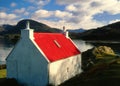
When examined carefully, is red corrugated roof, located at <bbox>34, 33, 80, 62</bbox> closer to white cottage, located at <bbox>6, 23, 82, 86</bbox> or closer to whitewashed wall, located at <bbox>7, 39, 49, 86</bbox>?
white cottage, located at <bbox>6, 23, 82, 86</bbox>

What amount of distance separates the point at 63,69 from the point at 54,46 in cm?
358

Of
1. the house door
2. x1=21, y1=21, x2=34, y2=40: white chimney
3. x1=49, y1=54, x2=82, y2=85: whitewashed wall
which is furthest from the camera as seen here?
the house door

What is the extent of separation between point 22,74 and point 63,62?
6.12 metres

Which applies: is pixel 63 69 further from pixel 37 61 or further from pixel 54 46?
pixel 37 61

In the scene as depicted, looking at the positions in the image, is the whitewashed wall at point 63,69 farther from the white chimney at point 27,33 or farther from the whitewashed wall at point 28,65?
the white chimney at point 27,33

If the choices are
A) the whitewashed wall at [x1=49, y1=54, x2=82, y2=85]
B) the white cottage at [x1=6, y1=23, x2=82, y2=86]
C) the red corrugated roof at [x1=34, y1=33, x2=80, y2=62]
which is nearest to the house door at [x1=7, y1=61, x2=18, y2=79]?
the white cottage at [x1=6, y1=23, x2=82, y2=86]

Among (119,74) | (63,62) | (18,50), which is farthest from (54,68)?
(119,74)

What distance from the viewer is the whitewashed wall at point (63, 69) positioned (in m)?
31.6

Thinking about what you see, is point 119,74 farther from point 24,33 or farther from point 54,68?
point 24,33

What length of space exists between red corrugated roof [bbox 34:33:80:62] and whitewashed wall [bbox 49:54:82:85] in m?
0.75

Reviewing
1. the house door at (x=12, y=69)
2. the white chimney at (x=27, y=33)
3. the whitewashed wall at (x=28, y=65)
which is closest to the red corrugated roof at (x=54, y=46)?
the white chimney at (x=27, y=33)

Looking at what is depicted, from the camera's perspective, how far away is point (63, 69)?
35.2 meters

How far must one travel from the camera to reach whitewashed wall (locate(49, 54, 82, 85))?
31.6 metres

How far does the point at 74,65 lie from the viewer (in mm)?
40094
